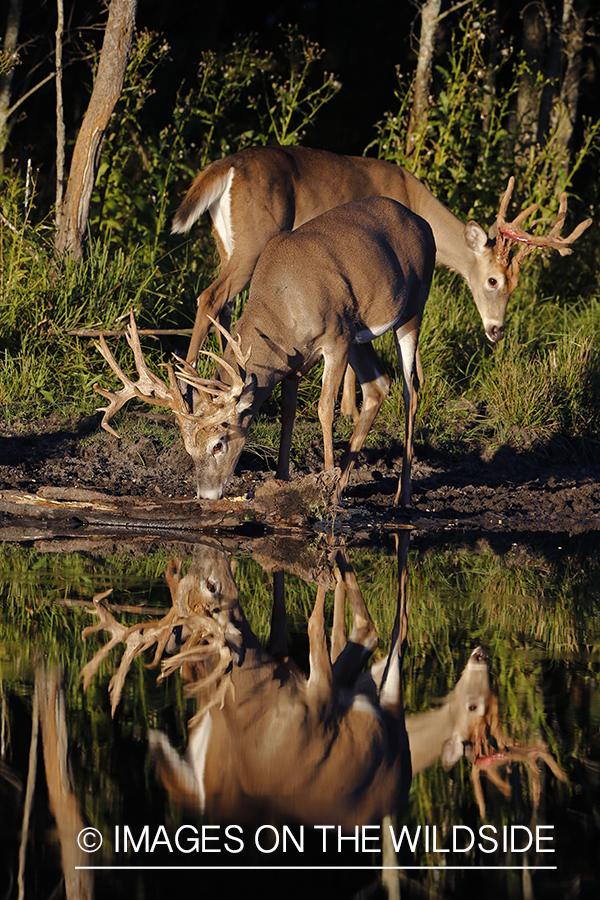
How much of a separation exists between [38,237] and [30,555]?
17.6 feet

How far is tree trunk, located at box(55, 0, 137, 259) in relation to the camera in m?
10.2

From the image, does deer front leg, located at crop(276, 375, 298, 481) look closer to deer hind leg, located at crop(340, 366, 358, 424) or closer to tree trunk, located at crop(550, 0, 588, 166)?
deer hind leg, located at crop(340, 366, 358, 424)

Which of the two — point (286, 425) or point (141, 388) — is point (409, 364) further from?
point (141, 388)

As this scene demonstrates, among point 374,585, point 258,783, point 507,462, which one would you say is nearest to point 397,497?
point 507,462

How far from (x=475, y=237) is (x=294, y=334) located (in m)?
3.41

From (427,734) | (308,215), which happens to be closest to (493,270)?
(308,215)

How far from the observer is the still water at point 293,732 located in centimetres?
314

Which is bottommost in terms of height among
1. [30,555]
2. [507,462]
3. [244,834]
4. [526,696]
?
[507,462]

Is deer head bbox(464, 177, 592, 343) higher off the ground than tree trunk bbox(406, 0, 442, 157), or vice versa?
tree trunk bbox(406, 0, 442, 157)

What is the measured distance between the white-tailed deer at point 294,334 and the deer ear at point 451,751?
3753 millimetres

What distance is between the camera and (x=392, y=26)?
1719 cm

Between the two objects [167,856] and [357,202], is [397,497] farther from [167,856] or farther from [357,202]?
[167,856]

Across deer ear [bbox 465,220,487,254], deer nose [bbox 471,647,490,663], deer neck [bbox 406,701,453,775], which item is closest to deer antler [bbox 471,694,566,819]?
deer neck [bbox 406,701,453,775]

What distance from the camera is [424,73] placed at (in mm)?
12352
